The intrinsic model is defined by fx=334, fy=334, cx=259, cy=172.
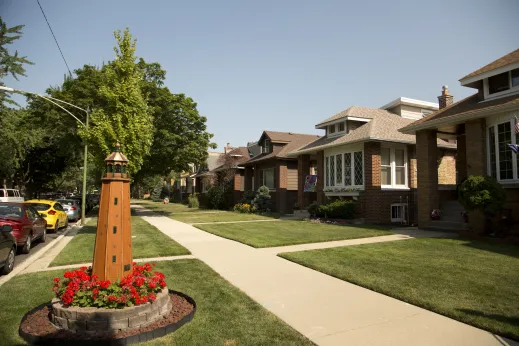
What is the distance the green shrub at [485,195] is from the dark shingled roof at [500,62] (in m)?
4.77

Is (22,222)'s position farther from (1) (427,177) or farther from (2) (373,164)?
(1) (427,177)

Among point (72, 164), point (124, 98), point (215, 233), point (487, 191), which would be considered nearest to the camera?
point (124, 98)

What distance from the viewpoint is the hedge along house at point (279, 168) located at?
25828 mm

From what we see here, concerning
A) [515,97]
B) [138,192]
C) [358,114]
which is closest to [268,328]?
[515,97]

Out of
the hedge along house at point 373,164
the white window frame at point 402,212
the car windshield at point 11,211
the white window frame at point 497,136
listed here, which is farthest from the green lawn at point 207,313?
the white window frame at point 402,212

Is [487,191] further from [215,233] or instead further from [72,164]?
[72,164]

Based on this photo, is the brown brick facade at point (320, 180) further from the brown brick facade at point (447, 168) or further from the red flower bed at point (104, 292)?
the red flower bed at point (104, 292)

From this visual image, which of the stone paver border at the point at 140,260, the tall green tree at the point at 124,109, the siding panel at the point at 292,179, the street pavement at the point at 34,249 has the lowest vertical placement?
the street pavement at the point at 34,249

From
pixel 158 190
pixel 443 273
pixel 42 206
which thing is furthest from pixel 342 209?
pixel 158 190

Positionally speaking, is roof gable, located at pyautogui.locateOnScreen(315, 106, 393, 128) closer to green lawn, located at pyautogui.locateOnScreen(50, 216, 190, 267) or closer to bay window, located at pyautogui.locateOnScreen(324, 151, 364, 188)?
bay window, located at pyautogui.locateOnScreen(324, 151, 364, 188)

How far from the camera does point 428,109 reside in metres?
23.2

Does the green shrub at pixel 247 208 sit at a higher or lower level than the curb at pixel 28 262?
higher

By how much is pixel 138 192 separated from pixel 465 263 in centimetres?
8251

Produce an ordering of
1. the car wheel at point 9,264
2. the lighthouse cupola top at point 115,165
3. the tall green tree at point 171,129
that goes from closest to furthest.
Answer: the lighthouse cupola top at point 115,165 < the car wheel at point 9,264 < the tall green tree at point 171,129
